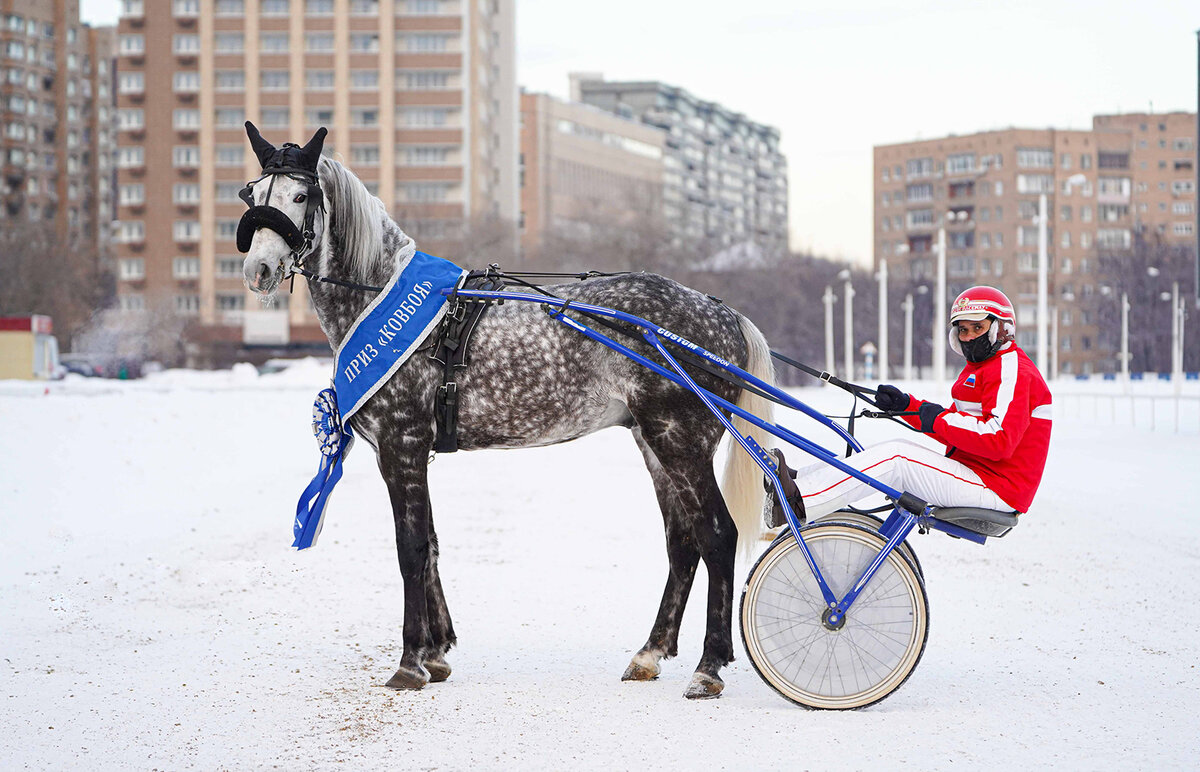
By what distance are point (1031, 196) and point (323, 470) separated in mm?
130542

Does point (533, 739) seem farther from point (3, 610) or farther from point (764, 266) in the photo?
point (764, 266)

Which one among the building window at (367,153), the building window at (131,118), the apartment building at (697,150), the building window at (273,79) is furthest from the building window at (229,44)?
the apartment building at (697,150)

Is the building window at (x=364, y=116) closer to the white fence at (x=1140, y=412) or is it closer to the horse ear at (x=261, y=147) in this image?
the white fence at (x=1140, y=412)

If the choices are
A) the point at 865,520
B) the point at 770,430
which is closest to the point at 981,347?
the point at 865,520

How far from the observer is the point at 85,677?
20.5 feet

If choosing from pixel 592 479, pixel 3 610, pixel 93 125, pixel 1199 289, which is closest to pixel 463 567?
pixel 3 610

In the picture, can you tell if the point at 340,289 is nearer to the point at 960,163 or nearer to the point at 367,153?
the point at 367,153

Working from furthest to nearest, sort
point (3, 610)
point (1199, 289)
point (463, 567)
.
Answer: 1. point (1199, 289)
2. point (463, 567)
3. point (3, 610)

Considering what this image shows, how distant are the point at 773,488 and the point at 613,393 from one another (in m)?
0.95

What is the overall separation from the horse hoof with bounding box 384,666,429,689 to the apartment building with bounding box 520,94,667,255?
110 m

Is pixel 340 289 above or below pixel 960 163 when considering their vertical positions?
below

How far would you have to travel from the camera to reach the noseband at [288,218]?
623cm

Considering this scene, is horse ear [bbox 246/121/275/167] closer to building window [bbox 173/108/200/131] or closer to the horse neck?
the horse neck

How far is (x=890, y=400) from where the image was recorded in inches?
228
